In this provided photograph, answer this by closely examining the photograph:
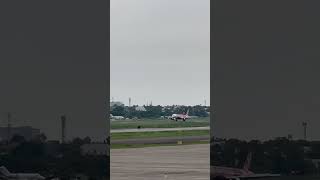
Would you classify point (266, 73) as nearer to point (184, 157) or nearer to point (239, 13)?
point (239, 13)

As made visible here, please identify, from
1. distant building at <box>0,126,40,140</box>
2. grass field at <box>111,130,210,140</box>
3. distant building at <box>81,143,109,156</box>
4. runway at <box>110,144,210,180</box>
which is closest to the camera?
distant building at <box>0,126,40,140</box>

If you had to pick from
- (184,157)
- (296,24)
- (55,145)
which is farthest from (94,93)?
(184,157)

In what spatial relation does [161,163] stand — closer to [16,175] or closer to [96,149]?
[96,149]

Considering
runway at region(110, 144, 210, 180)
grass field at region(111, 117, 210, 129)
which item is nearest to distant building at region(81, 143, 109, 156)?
runway at region(110, 144, 210, 180)

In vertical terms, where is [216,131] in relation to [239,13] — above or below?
below

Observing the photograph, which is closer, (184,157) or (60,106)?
(60,106)

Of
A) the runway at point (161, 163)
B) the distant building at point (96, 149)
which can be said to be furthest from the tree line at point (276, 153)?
the runway at point (161, 163)

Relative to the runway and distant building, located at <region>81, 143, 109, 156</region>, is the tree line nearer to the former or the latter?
distant building, located at <region>81, 143, 109, 156</region>

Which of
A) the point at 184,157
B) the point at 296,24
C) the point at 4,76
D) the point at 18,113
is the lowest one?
the point at 184,157
